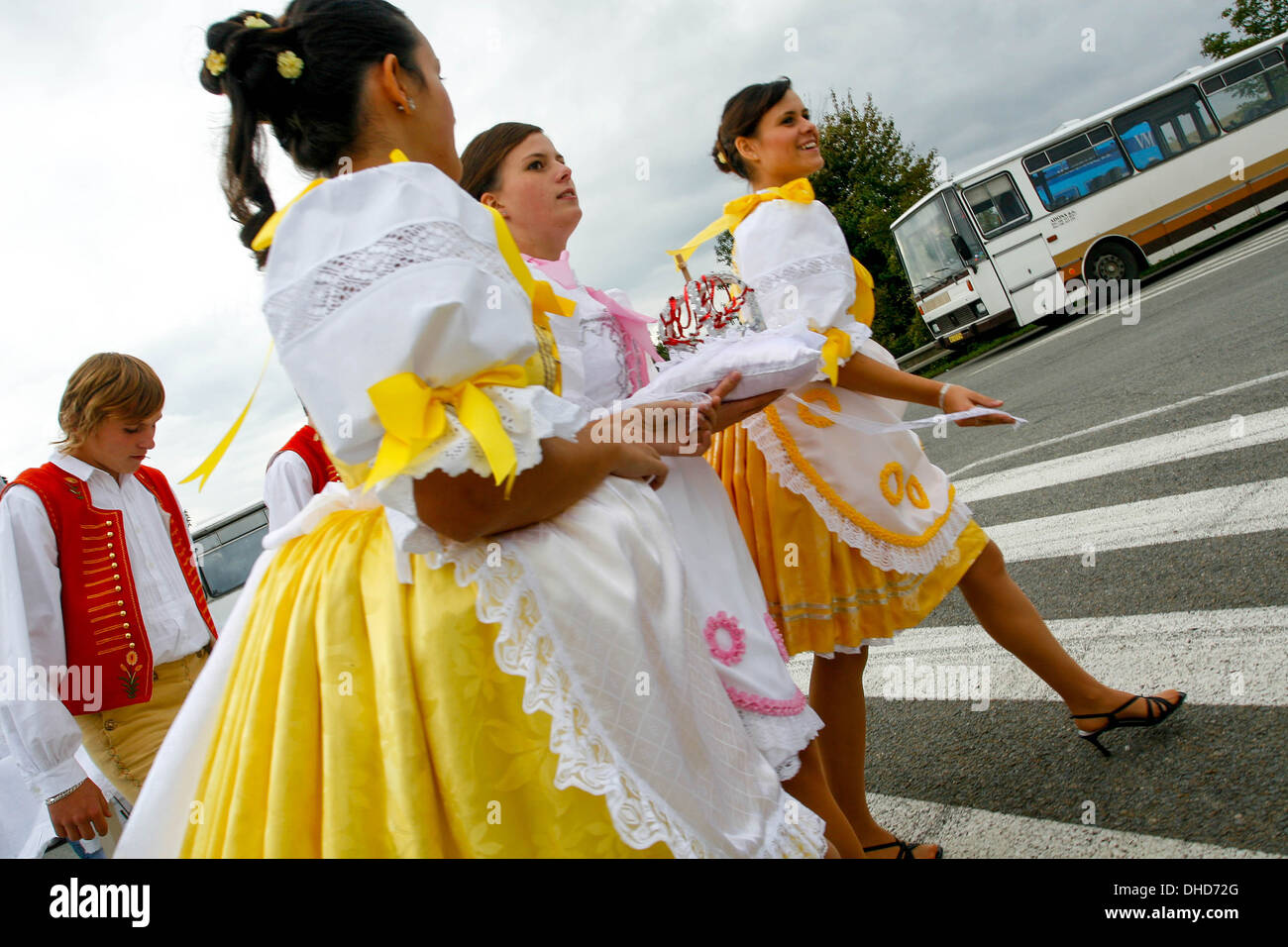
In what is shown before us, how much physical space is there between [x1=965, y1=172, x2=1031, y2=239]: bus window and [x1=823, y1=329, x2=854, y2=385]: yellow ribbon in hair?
Result: 44.4 ft

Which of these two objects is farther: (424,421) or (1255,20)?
(1255,20)

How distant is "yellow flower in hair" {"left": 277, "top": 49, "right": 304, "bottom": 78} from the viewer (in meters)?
1.42

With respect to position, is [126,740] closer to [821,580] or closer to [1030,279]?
[821,580]

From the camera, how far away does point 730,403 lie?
171cm

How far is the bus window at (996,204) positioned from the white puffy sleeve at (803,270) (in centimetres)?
1338

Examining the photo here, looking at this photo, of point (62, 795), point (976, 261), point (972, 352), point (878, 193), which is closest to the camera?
point (62, 795)

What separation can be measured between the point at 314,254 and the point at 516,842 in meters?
0.85

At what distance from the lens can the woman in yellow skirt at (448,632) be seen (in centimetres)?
119

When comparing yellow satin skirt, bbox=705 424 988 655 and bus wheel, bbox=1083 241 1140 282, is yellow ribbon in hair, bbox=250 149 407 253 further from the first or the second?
bus wheel, bbox=1083 241 1140 282

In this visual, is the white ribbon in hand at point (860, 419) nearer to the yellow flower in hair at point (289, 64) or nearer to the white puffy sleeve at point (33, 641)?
the yellow flower in hair at point (289, 64)

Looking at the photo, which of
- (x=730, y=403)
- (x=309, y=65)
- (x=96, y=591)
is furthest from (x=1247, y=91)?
(x=96, y=591)

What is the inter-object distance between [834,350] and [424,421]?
1350mm

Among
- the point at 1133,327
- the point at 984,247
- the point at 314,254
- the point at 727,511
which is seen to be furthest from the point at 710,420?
the point at 984,247
